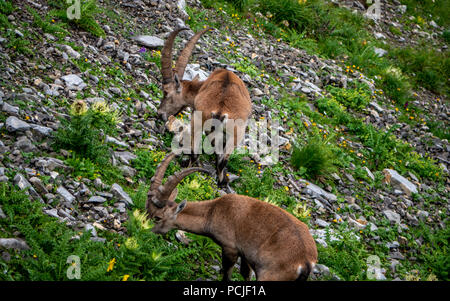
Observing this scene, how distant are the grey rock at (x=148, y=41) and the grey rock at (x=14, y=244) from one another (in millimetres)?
7560

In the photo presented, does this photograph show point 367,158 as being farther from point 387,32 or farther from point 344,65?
point 387,32

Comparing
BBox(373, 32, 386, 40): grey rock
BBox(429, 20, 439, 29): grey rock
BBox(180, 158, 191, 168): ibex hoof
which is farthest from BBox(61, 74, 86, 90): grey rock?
BBox(429, 20, 439, 29): grey rock

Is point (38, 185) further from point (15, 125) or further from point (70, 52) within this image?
point (70, 52)

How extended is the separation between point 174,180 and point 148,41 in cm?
643

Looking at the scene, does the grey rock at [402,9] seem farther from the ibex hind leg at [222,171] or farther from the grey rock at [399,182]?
the ibex hind leg at [222,171]

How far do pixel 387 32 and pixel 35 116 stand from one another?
1716cm

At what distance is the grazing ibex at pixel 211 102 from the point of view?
8274 mm

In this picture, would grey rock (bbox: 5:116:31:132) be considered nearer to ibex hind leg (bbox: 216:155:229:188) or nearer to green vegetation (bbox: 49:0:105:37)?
ibex hind leg (bbox: 216:155:229:188)

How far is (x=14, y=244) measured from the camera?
199 inches

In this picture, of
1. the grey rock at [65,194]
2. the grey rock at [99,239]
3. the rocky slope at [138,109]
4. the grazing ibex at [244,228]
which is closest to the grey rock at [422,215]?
the rocky slope at [138,109]

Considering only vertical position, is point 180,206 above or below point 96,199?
above

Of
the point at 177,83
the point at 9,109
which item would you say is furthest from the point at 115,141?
the point at 177,83

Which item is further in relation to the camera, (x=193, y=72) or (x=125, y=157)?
(x=193, y=72)
